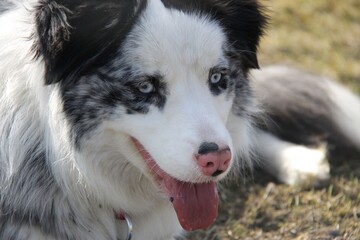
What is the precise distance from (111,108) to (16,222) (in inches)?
28.2

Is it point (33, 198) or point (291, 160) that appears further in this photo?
point (291, 160)

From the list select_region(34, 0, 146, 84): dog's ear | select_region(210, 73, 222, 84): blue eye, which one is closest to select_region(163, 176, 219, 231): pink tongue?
select_region(210, 73, 222, 84): blue eye

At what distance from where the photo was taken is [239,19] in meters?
3.58

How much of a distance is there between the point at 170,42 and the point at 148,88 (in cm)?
21

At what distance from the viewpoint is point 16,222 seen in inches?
135

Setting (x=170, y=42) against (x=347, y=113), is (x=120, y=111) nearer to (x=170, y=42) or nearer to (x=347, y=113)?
(x=170, y=42)

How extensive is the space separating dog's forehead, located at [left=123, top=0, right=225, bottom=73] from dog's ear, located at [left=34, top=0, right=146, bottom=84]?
6cm

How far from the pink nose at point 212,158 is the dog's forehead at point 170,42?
1.25 feet

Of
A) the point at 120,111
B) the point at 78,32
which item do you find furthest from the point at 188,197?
the point at 78,32

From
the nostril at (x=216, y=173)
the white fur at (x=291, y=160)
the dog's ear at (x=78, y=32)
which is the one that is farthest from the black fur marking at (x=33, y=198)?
the white fur at (x=291, y=160)

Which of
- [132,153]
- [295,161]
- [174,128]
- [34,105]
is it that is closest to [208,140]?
[174,128]

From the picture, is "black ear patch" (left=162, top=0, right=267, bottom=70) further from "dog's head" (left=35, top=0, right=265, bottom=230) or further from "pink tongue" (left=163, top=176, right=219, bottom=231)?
"pink tongue" (left=163, top=176, right=219, bottom=231)

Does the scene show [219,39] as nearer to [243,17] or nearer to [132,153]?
[243,17]

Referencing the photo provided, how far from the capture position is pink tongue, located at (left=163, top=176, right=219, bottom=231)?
3.28 meters
